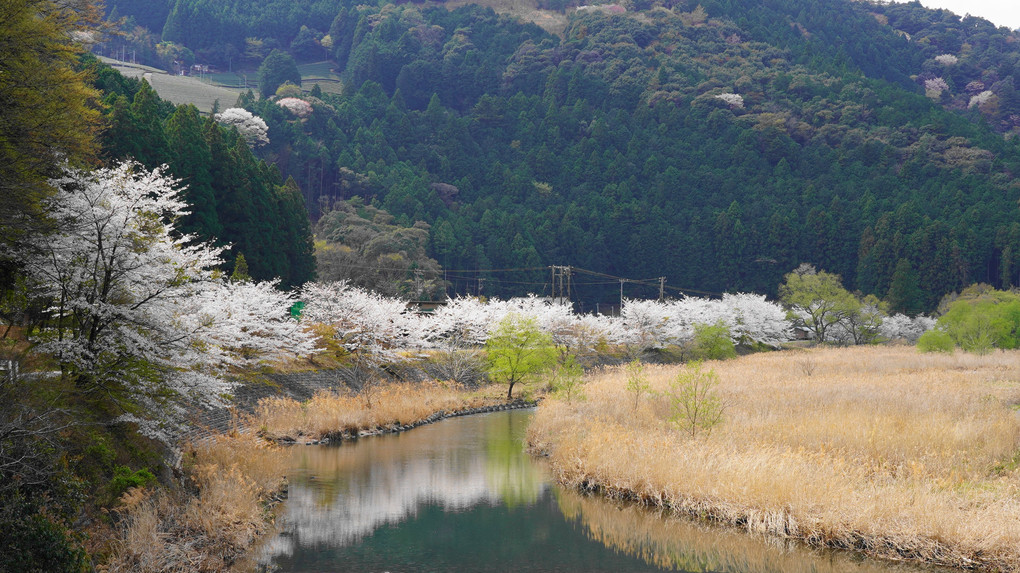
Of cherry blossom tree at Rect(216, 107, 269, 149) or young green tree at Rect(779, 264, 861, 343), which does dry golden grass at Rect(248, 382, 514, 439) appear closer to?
young green tree at Rect(779, 264, 861, 343)

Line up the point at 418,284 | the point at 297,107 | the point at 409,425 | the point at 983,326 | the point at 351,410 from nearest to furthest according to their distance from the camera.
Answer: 1. the point at 351,410
2. the point at 409,425
3. the point at 983,326
4. the point at 418,284
5. the point at 297,107

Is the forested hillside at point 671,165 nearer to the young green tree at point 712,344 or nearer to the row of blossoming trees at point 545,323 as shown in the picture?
the row of blossoming trees at point 545,323

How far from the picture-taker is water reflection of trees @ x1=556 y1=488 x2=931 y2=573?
608 inches

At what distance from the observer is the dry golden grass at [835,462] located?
15.5m

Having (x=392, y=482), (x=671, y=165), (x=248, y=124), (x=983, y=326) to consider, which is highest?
(x=248, y=124)

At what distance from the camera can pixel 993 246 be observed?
11425cm

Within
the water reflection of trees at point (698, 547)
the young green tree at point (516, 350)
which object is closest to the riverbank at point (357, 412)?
the young green tree at point (516, 350)

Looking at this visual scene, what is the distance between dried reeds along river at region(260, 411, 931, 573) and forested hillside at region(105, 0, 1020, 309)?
3562 inches

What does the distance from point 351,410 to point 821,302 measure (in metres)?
70.1

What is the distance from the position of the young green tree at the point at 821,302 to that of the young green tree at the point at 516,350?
53.0 meters

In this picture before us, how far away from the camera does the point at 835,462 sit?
1867 centimetres

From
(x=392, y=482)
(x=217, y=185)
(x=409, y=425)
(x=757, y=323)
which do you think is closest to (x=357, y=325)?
(x=409, y=425)

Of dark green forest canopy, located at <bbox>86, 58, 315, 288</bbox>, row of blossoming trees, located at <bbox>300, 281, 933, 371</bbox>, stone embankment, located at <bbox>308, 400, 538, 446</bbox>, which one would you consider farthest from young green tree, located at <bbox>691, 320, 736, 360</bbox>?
dark green forest canopy, located at <bbox>86, 58, 315, 288</bbox>

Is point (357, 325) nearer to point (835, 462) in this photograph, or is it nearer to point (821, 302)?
point (835, 462)
